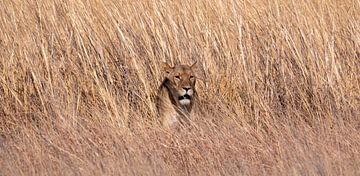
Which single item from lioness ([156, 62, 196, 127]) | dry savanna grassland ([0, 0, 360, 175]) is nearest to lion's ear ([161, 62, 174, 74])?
lioness ([156, 62, 196, 127])

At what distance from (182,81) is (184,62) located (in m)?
0.57

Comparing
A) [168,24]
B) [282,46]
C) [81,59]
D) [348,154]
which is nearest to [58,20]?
[81,59]

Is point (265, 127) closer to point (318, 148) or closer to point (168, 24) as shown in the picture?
point (318, 148)

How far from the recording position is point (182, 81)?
218 inches

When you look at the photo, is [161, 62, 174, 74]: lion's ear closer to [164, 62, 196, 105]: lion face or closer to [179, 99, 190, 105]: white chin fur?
[164, 62, 196, 105]: lion face

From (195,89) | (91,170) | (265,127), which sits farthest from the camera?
(195,89)

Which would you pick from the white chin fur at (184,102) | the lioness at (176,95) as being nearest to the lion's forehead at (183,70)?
the lioness at (176,95)

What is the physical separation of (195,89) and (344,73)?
1.04 metres

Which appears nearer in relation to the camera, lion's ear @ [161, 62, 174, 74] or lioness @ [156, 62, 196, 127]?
lioness @ [156, 62, 196, 127]

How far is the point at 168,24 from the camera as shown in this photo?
20.1 ft

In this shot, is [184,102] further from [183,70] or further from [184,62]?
[184,62]

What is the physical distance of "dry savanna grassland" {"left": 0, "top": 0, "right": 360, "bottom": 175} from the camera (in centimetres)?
Result: 484

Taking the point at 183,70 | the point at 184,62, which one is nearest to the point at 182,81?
the point at 183,70

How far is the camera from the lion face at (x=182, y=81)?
18.1 ft
